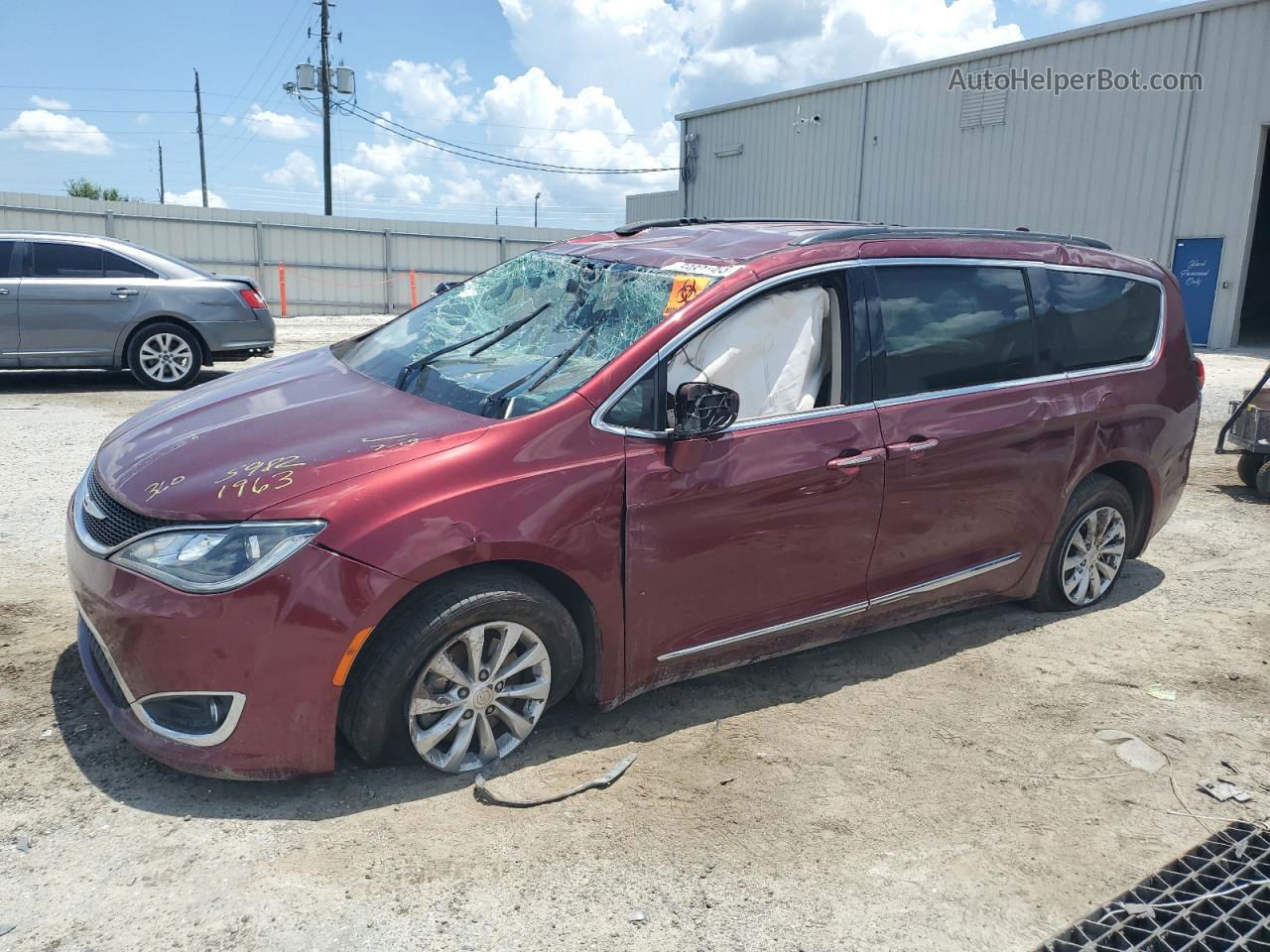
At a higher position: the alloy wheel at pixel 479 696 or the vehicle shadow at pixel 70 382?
the vehicle shadow at pixel 70 382

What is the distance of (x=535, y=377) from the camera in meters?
3.46

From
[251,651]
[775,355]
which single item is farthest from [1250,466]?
[251,651]

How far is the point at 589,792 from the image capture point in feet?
10.5

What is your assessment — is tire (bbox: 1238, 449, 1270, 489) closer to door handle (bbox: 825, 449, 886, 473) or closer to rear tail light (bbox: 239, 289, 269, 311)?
door handle (bbox: 825, 449, 886, 473)

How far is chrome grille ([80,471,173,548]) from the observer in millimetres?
2945

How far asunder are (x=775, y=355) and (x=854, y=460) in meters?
0.50

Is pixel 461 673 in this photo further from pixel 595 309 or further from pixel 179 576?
pixel 595 309

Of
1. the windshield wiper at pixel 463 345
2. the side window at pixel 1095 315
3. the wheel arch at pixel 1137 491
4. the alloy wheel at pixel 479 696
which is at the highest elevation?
the side window at pixel 1095 315

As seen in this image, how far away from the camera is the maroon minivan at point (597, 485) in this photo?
286cm

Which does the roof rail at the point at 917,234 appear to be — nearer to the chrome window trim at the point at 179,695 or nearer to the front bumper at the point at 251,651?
the front bumper at the point at 251,651

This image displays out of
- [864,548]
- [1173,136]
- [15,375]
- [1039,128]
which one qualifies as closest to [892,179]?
[1039,128]

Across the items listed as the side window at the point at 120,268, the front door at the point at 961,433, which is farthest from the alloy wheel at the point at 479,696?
the side window at the point at 120,268

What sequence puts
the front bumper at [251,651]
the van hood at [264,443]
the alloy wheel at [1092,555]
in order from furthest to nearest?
the alloy wheel at [1092,555], the van hood at [264,443], the front bumper at [251,651]

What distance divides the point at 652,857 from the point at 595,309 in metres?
1.97
